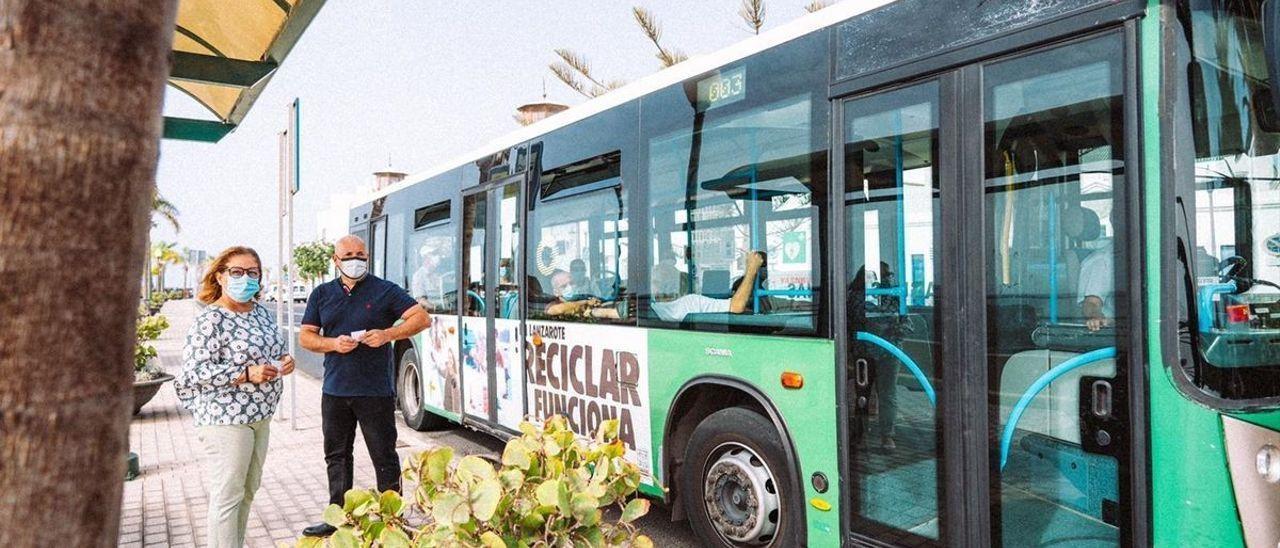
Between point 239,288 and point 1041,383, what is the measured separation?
12.6 ft

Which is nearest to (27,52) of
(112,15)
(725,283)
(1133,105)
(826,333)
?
(112,15)

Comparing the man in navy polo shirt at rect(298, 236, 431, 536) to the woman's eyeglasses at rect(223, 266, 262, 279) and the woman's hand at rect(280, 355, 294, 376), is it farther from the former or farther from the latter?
the woman's eyeglasses at rect(223, 266, 262, 279)

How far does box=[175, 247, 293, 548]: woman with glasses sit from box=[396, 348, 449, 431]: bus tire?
16.6 ft

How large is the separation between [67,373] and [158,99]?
0.37 meters

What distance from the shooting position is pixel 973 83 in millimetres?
3596

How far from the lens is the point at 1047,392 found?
3.32m

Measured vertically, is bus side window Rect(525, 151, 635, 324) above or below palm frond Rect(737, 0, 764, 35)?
below

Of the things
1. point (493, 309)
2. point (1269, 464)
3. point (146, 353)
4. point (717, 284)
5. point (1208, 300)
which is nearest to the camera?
point (1269, 464)

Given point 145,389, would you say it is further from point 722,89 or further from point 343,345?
point 722,89

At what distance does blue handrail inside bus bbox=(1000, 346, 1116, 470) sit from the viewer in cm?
317

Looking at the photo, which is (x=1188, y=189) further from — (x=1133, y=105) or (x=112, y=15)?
(x=112, y=15)

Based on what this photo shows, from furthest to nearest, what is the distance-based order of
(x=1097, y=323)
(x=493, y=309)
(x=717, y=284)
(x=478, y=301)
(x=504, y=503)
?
1. (x=478, y=301)
2. (x=493, y=309)
3. (x=717, y=284)
4. (x=1097, y=323)
5. (x=504, y=503)

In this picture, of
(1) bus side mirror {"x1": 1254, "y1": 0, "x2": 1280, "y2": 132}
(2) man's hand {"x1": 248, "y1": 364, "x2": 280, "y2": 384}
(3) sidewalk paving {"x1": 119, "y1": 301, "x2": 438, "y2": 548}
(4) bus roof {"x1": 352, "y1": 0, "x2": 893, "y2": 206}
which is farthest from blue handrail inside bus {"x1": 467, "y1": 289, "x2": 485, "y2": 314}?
(1) bus side mirror {"x1": 1254, "y1": 0, "x2": 1280, "y2": 132}

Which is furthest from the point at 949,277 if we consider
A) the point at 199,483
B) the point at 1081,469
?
the point at 199,483
